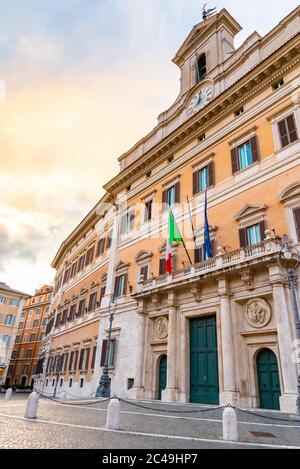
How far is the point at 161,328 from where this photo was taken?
17016 millimetres

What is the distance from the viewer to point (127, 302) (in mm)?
20344

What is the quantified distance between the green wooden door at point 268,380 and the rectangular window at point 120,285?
34.7 ft

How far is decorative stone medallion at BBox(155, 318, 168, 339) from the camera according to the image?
54.9 ft

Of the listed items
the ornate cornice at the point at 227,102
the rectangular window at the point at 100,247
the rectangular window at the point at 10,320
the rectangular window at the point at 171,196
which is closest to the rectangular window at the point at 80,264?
the rectangular window at the point at 100,247

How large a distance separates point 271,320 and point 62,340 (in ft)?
78.5

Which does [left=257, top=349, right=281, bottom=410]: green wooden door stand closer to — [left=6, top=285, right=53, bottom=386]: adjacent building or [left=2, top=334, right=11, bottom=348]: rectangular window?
[left=2, top=334, right=11, bottom=348]: rectangular window

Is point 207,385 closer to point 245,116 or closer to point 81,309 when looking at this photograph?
point 245,116

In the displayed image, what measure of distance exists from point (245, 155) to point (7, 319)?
45084 millimetres

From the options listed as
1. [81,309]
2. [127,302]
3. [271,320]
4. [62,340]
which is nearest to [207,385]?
[271,320]

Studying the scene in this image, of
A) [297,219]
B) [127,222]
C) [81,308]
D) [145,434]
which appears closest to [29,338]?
[81,308]

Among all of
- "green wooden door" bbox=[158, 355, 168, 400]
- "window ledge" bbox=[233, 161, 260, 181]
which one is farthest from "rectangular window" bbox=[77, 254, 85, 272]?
"window ledge" bbox=[233, 161, 260, 181]

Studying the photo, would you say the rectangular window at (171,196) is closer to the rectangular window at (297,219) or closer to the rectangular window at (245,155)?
the rectangular window at (245,155)

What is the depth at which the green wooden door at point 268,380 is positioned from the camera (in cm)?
1174

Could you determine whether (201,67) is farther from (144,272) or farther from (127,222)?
(144,272)
